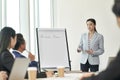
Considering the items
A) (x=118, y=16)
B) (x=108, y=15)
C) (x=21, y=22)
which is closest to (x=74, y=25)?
(x=108, y=15)

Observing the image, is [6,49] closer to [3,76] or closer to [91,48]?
[3,76]

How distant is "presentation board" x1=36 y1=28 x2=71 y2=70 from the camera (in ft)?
13.4

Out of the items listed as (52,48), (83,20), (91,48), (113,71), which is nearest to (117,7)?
(113,71)

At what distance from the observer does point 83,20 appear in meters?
6.50

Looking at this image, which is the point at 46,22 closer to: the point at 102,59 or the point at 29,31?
the point at 29,31

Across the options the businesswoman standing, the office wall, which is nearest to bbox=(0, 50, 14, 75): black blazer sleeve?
the businesswoman standing

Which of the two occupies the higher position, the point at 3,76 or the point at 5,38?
the point at 5,38

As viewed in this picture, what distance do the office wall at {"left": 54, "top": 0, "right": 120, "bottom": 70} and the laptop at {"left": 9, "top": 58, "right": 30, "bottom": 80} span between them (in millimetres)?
3635

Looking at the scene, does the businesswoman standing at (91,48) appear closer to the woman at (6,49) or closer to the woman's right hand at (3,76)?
the woman at (6,49)

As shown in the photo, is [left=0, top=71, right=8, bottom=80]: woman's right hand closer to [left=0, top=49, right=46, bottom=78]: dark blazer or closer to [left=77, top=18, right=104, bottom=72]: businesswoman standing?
[left=0, top=49, right=46, bottom=78]: dark blazer

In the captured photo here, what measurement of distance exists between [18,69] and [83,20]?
3.96 meters

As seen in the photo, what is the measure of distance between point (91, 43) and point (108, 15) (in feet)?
3.24

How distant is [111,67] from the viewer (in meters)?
1.18

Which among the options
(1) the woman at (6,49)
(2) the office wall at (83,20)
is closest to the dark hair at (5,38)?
(1) the woman at (6,49)
